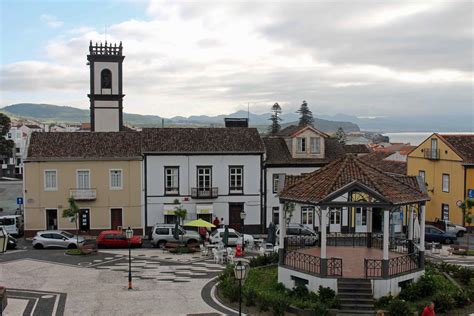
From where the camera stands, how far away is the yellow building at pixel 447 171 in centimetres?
4303

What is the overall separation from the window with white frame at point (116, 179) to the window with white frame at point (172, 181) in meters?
3.36

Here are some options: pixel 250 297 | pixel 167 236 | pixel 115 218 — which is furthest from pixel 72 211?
pixel 250 297

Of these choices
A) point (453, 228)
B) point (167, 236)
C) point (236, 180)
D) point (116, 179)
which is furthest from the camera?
point (236, 180)

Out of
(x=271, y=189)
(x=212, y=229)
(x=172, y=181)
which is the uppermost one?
(x=172, y=181)

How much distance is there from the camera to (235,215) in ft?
138

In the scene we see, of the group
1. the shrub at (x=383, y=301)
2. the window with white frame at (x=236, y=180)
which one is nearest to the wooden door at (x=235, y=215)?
the window with white frame at (x=236, y=180)

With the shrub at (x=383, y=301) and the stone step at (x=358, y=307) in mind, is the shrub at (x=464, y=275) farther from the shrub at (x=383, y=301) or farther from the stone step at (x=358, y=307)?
the stone step at (x=358, y=307)

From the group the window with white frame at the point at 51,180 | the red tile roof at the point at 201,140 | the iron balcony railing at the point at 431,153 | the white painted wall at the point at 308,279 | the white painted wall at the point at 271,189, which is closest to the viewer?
the white painted wall at the point at 308,279

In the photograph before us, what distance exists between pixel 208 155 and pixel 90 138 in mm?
8800

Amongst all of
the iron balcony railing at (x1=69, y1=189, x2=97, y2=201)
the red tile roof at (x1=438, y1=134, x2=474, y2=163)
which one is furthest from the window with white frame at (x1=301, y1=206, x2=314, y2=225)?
the iron balcony railing at (x1=69, y1=189, x2=97, y2=201)

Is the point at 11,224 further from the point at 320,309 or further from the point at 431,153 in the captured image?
the point at 431,153

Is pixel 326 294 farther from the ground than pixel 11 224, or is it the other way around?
pixel 326 294

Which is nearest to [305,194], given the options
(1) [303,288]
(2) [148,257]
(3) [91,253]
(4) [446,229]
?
(1) [303,288]

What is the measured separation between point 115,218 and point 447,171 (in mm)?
26102
